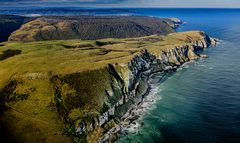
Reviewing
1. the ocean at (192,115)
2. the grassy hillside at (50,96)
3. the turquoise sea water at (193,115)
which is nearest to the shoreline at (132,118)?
the ocean at (192,115)

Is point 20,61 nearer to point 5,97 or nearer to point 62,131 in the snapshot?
point 5,97

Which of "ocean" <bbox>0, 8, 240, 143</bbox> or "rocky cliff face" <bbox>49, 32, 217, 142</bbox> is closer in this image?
"ocean" <bbox>0, 8, 240, 143</bbox>

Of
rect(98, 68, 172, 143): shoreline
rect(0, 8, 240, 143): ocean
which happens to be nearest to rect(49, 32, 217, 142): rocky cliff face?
rect(98, 68, 172, 143): shoreline

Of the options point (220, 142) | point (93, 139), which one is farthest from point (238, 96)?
point (93, 139)

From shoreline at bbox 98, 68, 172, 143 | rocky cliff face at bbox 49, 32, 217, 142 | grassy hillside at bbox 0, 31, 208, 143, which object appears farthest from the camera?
shoreline at bbox 98, 68, 172, 143

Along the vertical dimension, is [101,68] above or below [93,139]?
above

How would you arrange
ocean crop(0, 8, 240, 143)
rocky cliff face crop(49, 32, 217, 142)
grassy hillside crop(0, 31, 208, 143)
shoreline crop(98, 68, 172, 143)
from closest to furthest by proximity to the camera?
ocean crop(0, 8, 240, 143)
grassy hillside crop(0, 31, 208, 143)
rocky cliff face crop(49, 32, 217, 142)
shoreline crop(98, 68, 172, 143)

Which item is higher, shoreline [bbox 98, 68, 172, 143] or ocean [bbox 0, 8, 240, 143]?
ocean [bbox 0, 8, 240, 143]

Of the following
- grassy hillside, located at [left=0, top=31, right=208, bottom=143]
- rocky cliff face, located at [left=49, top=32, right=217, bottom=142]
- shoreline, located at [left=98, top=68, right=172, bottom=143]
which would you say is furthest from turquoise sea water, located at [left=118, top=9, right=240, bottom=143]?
grassy hillside, located at [left=0, top=31, right=208, bottom=143]

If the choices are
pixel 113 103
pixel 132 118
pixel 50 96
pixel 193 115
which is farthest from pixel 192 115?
pixel 50 96

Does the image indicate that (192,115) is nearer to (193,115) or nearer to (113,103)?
(193,115)

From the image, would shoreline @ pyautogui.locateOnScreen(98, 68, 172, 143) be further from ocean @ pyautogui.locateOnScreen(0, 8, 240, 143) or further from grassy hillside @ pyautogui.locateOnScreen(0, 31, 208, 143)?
grassy hillside @ pyautogui.locateOnScreen(0, 31, 208, 143)
